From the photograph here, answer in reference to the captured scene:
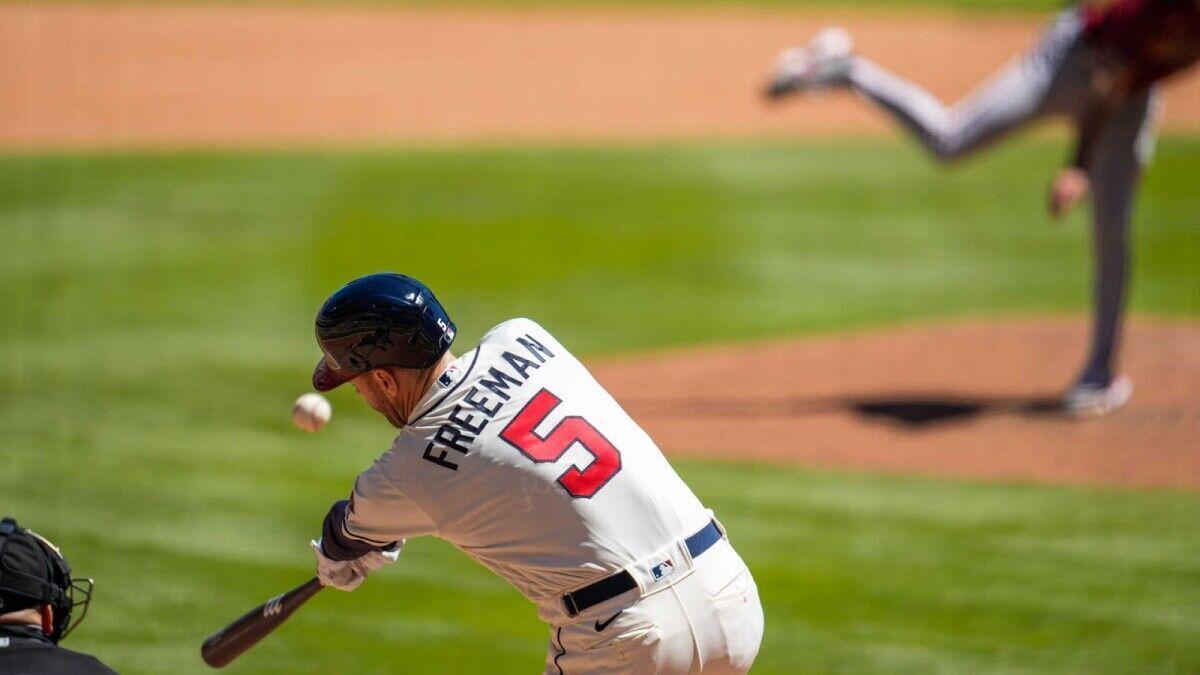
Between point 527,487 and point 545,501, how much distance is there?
5cm

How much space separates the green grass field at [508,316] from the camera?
6293mm

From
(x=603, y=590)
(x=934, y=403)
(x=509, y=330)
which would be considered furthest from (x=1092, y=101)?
(x=603, y=590)

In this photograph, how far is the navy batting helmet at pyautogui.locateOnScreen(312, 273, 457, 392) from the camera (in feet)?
11.2

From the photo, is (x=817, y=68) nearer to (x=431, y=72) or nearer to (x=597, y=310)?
(x=597, y=310)

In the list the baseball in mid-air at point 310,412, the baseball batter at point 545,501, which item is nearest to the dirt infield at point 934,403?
the baseball in mid-air at point 310,412

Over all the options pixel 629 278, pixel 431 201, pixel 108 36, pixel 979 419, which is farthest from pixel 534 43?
pixel 979 419

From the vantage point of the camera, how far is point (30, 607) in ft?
10.4

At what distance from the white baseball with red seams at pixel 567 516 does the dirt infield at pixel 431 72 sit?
12392mm

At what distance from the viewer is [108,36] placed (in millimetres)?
18641

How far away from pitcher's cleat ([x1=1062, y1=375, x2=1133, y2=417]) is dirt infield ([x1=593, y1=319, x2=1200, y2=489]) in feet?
0.25

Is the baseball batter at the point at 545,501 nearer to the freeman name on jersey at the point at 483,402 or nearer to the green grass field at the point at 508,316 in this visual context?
the freeman name on jersey at the point at 483,402

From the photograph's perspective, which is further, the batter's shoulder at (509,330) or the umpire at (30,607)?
the batter's shoulder at (509,330)

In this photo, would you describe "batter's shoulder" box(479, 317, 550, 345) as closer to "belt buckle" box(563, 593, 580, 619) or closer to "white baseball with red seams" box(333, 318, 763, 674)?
"white baseball with red seams" box(333, 318, 763, 674)

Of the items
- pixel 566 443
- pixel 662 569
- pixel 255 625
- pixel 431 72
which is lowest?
pixel 431 72
